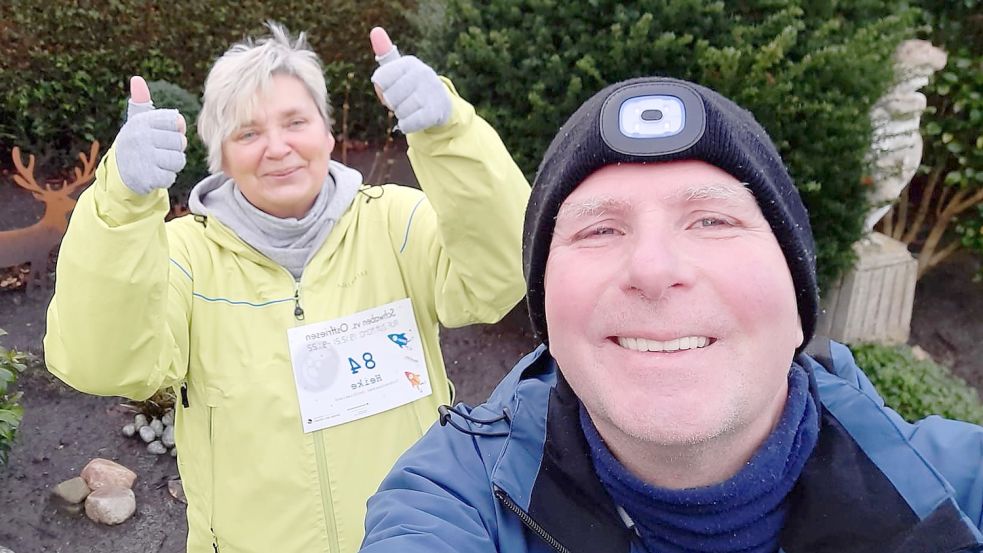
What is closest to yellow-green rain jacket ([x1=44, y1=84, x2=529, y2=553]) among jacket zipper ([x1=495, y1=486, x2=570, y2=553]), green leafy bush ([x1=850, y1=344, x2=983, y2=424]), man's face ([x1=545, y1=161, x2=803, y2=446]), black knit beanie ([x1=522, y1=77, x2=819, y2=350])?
black knit beanie ([x1=522, y1=77, x2=819, y2=350])

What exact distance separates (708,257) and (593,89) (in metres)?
2.84

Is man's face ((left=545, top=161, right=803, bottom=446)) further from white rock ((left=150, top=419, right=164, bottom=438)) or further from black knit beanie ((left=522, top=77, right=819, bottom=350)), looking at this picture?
white rock ((left=150, top=419, right=164, bottom=438))

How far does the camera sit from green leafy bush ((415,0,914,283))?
3.74m

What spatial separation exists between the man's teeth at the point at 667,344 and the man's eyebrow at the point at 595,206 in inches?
9.5

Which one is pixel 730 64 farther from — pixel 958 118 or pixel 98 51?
pixel 98 51

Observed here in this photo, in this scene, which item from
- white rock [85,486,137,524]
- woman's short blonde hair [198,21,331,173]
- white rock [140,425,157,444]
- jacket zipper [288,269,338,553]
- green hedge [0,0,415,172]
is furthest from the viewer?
green hedge [0,0,415,172]

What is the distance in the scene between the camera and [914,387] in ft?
13.3

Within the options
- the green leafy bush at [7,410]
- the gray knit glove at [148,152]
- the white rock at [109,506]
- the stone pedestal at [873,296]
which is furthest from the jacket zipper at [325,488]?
the stone pedestal at [873,296]

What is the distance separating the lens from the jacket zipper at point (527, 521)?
4.65 ft

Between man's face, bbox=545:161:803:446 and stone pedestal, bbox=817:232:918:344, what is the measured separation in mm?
3434

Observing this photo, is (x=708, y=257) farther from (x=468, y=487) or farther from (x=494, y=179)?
(x=494, y=179)

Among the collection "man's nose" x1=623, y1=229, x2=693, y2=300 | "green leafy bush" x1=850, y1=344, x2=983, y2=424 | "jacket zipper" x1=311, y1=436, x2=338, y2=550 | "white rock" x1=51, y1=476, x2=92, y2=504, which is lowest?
"green leafy bush" x1=850, y1=344, x2=983, y2=424

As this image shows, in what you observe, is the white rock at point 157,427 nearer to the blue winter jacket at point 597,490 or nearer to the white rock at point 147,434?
the white rock at point 147,434

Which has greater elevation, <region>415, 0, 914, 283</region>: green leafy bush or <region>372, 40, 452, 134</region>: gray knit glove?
<region>372, 40, 452, 134</region>: gray knit glove
